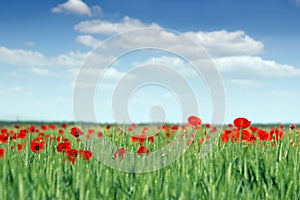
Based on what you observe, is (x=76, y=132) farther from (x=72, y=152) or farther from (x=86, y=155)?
(x=86, y=155)

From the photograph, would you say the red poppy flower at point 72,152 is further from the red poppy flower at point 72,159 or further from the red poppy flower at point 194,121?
the red poppy flower at point 194,121

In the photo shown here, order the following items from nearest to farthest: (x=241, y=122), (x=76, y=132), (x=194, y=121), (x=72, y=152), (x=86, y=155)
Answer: (x=86, y=155) → (x=72, y=152) → (x=241, y=122) → (x=194, y=121) → (x=76, y=132)

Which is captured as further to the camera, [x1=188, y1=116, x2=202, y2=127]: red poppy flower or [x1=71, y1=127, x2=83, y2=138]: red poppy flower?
[x1=71, y1=127, x2=83, y2=138]: red poppy flower

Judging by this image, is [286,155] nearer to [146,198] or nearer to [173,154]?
[173,154]

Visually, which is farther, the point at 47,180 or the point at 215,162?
the point at 215,162

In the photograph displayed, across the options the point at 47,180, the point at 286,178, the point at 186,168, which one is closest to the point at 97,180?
the point at 47,180

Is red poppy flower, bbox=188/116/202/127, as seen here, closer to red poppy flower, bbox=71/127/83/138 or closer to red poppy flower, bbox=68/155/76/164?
red poppy flower, bbox=71/127/83/138

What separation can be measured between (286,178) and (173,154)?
163 centimetres

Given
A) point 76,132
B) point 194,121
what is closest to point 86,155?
point 76,132

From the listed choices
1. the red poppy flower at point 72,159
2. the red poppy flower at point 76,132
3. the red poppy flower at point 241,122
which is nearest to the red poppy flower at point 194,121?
the red poppy flower at point 241,122

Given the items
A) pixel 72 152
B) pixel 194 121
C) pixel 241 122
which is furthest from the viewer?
pixel 194 121

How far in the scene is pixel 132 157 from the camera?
396 cm

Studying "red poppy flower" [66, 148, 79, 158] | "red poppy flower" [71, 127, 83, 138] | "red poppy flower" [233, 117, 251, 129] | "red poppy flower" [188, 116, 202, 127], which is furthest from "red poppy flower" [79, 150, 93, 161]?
"red poppy flower" [233, 117, 251, 129]

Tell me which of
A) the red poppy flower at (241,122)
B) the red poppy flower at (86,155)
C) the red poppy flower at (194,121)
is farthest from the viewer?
the red poppy flower at (194,121)
